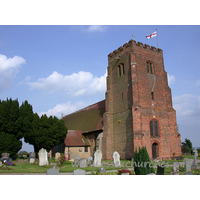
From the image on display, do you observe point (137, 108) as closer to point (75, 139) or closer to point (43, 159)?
point (43, 159)

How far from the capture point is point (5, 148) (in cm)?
2495

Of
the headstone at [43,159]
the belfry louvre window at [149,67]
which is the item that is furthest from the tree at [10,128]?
the belfry louvre window at [149,67]

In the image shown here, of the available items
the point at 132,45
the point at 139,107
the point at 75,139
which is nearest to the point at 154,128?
the point at 139,107

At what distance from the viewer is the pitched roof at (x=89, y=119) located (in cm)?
3271

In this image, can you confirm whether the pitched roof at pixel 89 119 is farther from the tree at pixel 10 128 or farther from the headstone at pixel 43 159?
the tree at pixel 10 128

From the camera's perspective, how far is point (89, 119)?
1423 inches

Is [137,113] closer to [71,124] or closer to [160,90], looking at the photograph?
[160,90]

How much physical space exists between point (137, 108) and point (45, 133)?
502 inches

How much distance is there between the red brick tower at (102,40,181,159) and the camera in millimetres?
24891

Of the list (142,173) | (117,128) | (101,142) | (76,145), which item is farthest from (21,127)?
(142,173)

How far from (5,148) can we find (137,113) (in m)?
16.8

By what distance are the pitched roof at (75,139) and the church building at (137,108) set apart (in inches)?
19.5

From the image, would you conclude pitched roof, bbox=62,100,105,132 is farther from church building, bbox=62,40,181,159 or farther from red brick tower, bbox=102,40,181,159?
red brick tower, bbox=102,40,181,159

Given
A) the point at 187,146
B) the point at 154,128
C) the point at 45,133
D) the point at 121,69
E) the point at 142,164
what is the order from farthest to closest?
the point at 187,146
the point at 121,69
the point at 45,133
the point at 154,128
the point at 142,164
